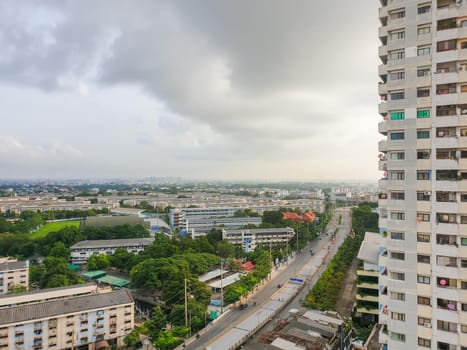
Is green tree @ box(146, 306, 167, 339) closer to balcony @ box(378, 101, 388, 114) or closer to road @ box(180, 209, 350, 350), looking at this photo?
road @ box(180, 209, 350, 350)

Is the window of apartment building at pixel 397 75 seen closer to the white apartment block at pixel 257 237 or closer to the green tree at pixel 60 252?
the white apartment block at pixel 257 237

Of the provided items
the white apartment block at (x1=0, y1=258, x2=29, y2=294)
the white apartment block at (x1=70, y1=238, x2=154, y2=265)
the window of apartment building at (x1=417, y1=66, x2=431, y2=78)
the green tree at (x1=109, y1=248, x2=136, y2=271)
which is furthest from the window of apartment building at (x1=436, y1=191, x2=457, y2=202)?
the white apartment block at (x1=70, y1=238, x2=154, y2=265)

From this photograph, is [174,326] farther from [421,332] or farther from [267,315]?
[421,332]

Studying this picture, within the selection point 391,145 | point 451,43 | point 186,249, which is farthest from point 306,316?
point 186,249

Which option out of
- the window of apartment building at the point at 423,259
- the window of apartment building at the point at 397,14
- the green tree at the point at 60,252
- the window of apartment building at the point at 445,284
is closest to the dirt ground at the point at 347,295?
the window of apartment building at the point at 445,284

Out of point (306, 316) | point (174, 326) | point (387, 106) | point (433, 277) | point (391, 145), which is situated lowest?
point (174, 326)

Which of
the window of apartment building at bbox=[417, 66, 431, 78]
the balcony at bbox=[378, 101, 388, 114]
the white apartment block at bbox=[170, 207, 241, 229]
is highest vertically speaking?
the window of apartment building at bbox=[417, 66, 431, 78]

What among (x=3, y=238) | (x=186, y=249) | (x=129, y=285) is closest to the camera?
(x=129, y=285)
